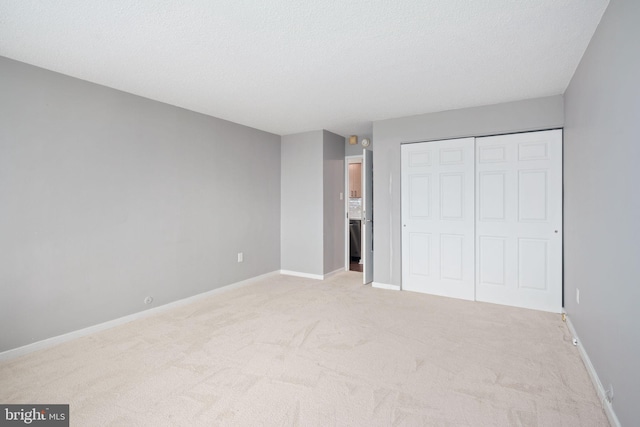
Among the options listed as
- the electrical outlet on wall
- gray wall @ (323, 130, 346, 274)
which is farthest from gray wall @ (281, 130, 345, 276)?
the electrical outlet on wall

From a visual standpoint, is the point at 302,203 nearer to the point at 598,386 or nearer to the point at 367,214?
the point at 367,214

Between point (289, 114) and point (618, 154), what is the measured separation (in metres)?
3.32

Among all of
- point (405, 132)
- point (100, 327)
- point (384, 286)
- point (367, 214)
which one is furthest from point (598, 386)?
point (100, 327)

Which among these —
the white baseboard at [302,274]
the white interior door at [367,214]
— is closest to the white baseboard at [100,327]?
the white baseboard at [302,274]

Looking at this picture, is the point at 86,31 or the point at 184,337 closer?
the point at 86,31

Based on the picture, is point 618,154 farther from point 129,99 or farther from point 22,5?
point 129,99

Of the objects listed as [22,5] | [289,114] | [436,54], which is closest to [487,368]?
[436,54]

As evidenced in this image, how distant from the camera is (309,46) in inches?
94.0

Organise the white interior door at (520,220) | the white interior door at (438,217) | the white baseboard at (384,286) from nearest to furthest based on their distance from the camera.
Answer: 1. the white interior door at (520,220)
2. the white interior door at (438,217)
3. the white baseboard at (384,286)

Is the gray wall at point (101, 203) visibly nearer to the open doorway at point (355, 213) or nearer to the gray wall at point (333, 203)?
the gray wall at point (333, 203)

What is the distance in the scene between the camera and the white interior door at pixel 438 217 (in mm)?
4023

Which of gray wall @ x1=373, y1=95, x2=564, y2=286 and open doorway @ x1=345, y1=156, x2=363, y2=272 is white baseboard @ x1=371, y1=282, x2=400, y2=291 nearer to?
gray wall @ x1=373, y1=95, x2=564, y2=286

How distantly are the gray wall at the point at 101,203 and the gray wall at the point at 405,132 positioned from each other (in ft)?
6.69

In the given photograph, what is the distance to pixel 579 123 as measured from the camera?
2750mm
